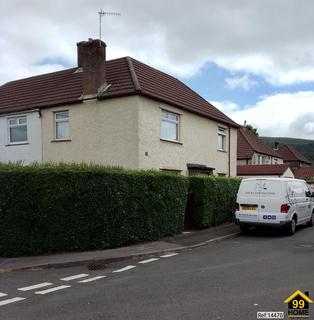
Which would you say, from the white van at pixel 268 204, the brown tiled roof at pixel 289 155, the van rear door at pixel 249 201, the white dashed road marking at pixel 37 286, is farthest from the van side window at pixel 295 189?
the brown tiled roof at pixel 289 155

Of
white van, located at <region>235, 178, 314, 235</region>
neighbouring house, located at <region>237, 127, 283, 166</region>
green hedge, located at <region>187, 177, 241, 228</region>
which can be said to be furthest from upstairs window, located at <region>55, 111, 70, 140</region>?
neighbouring house, located at <region>237, 127, 283, 166</region>

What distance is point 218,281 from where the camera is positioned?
7582 millimetres

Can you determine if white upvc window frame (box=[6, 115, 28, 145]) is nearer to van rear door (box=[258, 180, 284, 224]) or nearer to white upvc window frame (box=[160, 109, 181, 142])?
white upvc window frame (box=[160, 109, 181, 142])

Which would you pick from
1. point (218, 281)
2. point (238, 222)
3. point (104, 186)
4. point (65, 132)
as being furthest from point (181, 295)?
point (65, 132)

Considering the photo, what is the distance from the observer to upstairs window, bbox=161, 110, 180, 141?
19.5 metres

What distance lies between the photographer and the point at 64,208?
1070cm

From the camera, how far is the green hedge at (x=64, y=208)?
34.5ft

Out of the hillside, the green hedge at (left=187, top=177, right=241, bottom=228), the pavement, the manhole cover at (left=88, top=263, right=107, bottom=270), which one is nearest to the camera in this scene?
the manhole cover at (left=88, top=263, right=107, bottom=270)

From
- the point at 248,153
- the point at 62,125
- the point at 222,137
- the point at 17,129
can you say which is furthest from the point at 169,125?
the point at 248,153

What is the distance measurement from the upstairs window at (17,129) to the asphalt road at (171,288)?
530 inches

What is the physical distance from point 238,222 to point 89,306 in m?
9.39

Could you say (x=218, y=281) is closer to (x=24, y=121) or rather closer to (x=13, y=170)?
(x=13, y=170)

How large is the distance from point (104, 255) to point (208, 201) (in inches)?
250

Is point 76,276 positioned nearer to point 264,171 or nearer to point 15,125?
point 15,125
